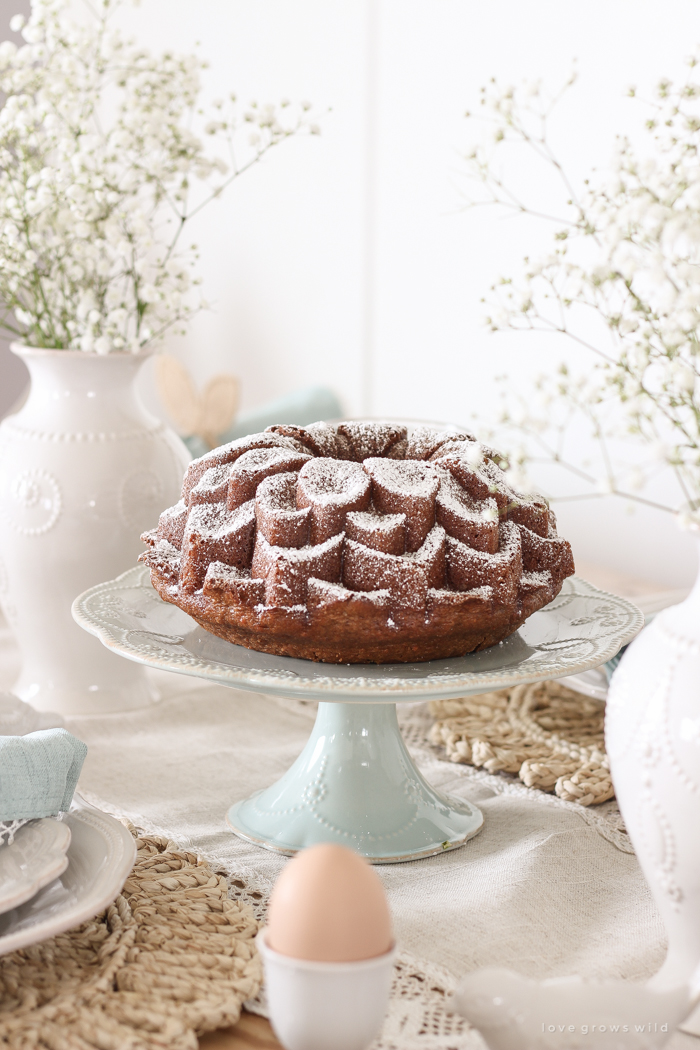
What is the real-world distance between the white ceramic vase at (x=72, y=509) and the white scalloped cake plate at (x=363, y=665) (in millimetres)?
188

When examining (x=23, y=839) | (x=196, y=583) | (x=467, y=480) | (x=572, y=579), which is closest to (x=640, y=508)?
(x=572, y=579)

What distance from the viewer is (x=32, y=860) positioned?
2.24 feet

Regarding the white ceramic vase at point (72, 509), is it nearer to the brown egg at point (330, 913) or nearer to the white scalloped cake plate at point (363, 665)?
the white scalloped cake plate at point (363, 665)

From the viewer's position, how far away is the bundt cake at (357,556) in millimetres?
820

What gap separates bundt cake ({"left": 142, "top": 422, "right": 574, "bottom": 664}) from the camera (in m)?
0.82

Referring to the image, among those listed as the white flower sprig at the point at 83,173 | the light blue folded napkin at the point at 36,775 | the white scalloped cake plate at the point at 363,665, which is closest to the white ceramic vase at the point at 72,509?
the white flower sprig at the point at 83,173

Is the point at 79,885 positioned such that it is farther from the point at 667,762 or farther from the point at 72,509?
the point at 72,509

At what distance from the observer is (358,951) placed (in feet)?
1.75

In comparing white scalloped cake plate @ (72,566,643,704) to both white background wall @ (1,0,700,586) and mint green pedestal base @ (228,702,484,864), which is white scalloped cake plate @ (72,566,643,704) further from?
white background wall @ (1,0,700,586)

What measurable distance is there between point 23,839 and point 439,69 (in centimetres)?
176

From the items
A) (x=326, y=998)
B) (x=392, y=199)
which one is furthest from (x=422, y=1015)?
(x=392, y=199)

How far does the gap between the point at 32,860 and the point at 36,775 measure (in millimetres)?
→ 63

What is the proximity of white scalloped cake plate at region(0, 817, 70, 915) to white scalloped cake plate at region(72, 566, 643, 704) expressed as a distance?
0.15 meters

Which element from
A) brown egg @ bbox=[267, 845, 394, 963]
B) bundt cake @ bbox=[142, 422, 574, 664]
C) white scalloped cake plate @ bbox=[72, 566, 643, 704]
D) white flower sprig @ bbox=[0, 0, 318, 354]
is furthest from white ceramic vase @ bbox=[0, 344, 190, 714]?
brown egg @ bbox=[267, 845, 394, 963]
